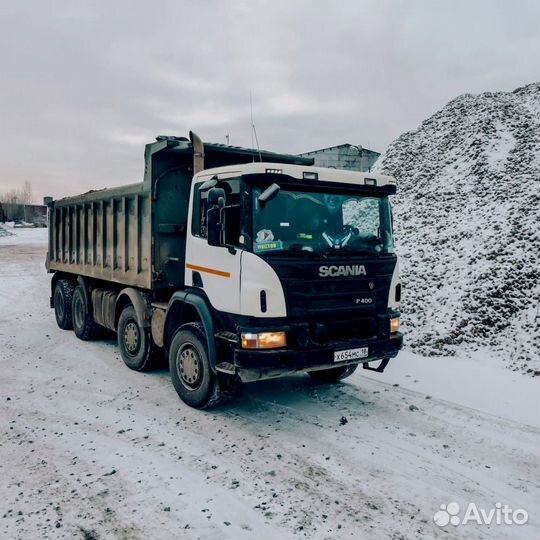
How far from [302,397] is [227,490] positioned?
241 cm

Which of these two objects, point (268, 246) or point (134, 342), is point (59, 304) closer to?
point (134, 342)

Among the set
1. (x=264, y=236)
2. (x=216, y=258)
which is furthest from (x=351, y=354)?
(x=216, y=258)

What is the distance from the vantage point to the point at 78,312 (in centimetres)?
955

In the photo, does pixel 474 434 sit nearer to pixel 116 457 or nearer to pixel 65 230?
pixel 116 457

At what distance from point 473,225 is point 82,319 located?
937 cm

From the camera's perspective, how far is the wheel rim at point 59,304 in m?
10.3

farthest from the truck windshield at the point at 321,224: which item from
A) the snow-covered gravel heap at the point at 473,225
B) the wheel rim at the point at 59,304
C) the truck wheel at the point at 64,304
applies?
the wheel rim at the point at 59,304

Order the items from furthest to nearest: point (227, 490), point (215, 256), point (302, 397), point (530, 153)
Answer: point (530, 153) < point (302, 397) < point (215, 256) < point (227, 490)

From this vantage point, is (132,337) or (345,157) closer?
(132,337)

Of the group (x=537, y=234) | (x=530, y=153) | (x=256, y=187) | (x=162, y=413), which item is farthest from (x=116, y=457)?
(x=530, y=153)

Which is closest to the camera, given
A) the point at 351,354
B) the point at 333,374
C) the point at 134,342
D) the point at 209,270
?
the point at 351,354

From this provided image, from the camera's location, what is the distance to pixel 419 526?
3.54 metres

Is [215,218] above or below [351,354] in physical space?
above

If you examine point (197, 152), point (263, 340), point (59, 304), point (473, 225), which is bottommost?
point (59, 304)
